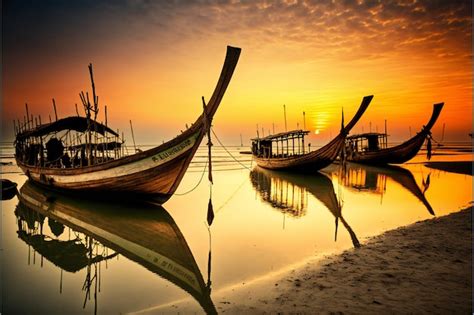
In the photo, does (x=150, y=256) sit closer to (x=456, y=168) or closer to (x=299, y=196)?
(x=299, y=196)

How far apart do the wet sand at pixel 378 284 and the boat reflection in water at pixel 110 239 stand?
3.64ft

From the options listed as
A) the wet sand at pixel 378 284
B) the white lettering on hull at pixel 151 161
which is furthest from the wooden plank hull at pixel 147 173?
the wet sand at pixel 378 284

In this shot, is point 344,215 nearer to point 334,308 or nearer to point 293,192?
point 293,192

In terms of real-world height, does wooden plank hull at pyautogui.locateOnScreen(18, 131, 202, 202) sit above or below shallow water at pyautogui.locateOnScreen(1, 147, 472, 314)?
above

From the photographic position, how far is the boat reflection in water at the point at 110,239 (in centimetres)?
588

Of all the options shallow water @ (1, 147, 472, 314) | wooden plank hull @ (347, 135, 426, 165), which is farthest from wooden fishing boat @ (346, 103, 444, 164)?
shallow water @ (1, 147, 472, 314)

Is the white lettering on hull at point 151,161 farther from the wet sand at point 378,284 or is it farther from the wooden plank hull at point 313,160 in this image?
the wooden plank hull at point 313,160

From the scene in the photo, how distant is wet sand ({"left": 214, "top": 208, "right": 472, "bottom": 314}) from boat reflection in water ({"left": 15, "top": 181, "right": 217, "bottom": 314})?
1108 millimetres

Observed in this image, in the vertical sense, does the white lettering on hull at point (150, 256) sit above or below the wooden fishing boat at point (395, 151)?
below

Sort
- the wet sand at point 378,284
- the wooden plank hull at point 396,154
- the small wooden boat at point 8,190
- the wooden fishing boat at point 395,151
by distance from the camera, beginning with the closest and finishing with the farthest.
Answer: the wet sand at point 378,284
the small wooden boat at point 8,190
the wooden fishing boat at point 395,151
the wooden plank hull at point 396,154

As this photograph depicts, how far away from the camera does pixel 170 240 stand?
8094 millimetres

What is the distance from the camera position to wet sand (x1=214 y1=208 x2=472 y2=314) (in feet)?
13.2

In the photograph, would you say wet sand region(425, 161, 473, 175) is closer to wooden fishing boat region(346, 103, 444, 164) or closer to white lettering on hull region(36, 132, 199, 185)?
wooden fishing boat region(346, 103, 444, 164)

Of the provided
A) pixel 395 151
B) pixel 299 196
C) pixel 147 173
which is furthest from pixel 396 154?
pixel 147 173
